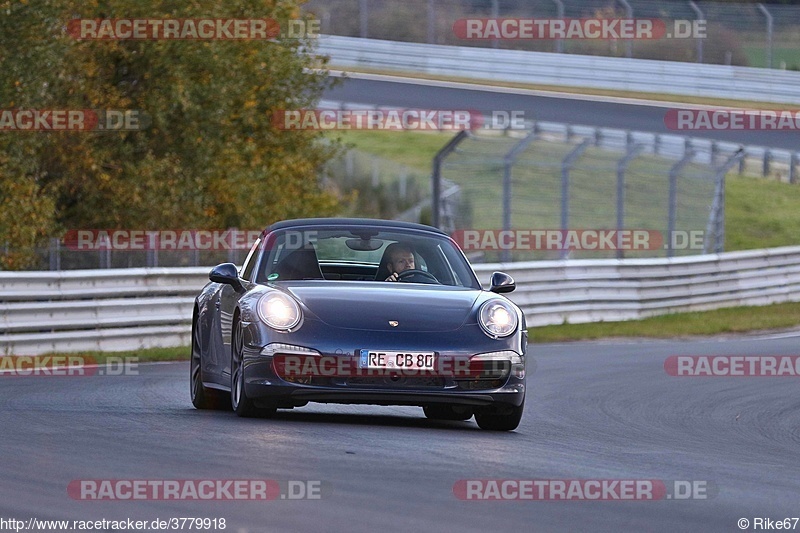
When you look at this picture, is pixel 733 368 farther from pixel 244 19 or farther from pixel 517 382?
pixel 244 19

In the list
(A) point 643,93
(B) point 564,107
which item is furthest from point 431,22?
(A) point 643,93

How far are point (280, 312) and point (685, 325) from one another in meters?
14.4

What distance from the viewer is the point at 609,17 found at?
34812 mm

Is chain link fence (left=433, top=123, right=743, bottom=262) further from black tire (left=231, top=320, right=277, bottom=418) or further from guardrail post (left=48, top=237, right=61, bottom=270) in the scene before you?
black tire (left=231, top=320, right=277, bottom=418)

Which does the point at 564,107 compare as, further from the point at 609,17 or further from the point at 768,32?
the point at 768,32

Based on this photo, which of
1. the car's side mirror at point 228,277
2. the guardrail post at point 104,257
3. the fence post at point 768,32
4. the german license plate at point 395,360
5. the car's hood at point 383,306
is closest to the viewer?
the german license plate at point 395,360

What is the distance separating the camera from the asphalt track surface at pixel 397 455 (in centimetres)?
568

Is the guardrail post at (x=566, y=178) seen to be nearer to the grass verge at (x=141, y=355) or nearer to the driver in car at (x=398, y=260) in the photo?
the grass verge at (x=141, y=355)

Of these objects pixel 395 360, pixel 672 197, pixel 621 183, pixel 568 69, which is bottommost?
pixel 395 360

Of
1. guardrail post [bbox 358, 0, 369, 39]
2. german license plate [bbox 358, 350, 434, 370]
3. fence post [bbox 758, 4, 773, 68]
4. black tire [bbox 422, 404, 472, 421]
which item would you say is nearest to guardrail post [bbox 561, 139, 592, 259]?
fence post [bbox 758, 4, 773, 68]

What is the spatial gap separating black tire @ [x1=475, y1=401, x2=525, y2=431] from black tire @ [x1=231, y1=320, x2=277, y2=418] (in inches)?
47.2

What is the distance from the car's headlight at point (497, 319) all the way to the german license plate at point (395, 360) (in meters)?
0.43

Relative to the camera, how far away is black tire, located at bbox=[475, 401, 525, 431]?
8938 mm

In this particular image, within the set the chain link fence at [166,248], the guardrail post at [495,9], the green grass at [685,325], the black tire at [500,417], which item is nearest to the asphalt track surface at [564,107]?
the guardrail post at [495,9]
